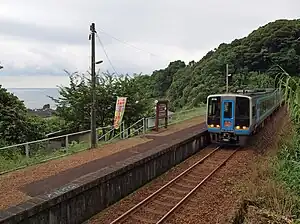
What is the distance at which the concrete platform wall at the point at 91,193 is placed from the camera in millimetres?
6000

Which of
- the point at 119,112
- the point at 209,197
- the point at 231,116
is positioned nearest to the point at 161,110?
the point at 119,112

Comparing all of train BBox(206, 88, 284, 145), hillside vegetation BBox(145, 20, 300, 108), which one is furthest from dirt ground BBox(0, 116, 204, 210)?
hillside vegetation BBox(145, 20, 300, 108)

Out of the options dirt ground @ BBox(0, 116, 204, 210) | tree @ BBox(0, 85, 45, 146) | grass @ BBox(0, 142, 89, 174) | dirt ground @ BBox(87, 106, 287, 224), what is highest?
tree @ BBox(0, 85, 45, 146)

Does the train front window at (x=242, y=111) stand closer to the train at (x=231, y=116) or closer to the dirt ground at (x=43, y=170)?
the train at (x=231, y=116)

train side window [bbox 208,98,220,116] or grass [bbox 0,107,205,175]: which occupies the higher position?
train side window [bbox 208,98,220,116]

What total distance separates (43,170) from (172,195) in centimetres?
389

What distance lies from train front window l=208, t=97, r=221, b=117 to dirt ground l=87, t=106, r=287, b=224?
8.01 feet

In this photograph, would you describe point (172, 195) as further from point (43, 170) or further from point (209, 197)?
point (43, 170)

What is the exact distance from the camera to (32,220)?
5953 millimetres

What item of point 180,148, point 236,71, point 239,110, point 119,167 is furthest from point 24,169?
point 236,71

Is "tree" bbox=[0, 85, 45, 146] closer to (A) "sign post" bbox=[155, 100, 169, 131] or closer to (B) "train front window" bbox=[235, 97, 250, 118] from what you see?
(A) "sign post" bbox=[155, 100, 169, 131]

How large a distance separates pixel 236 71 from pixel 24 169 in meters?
42.4

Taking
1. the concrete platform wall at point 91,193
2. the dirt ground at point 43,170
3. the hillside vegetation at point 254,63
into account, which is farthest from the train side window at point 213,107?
the hillside vegetation at point 254,63

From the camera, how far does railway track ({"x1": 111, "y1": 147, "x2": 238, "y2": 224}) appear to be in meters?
7.50
